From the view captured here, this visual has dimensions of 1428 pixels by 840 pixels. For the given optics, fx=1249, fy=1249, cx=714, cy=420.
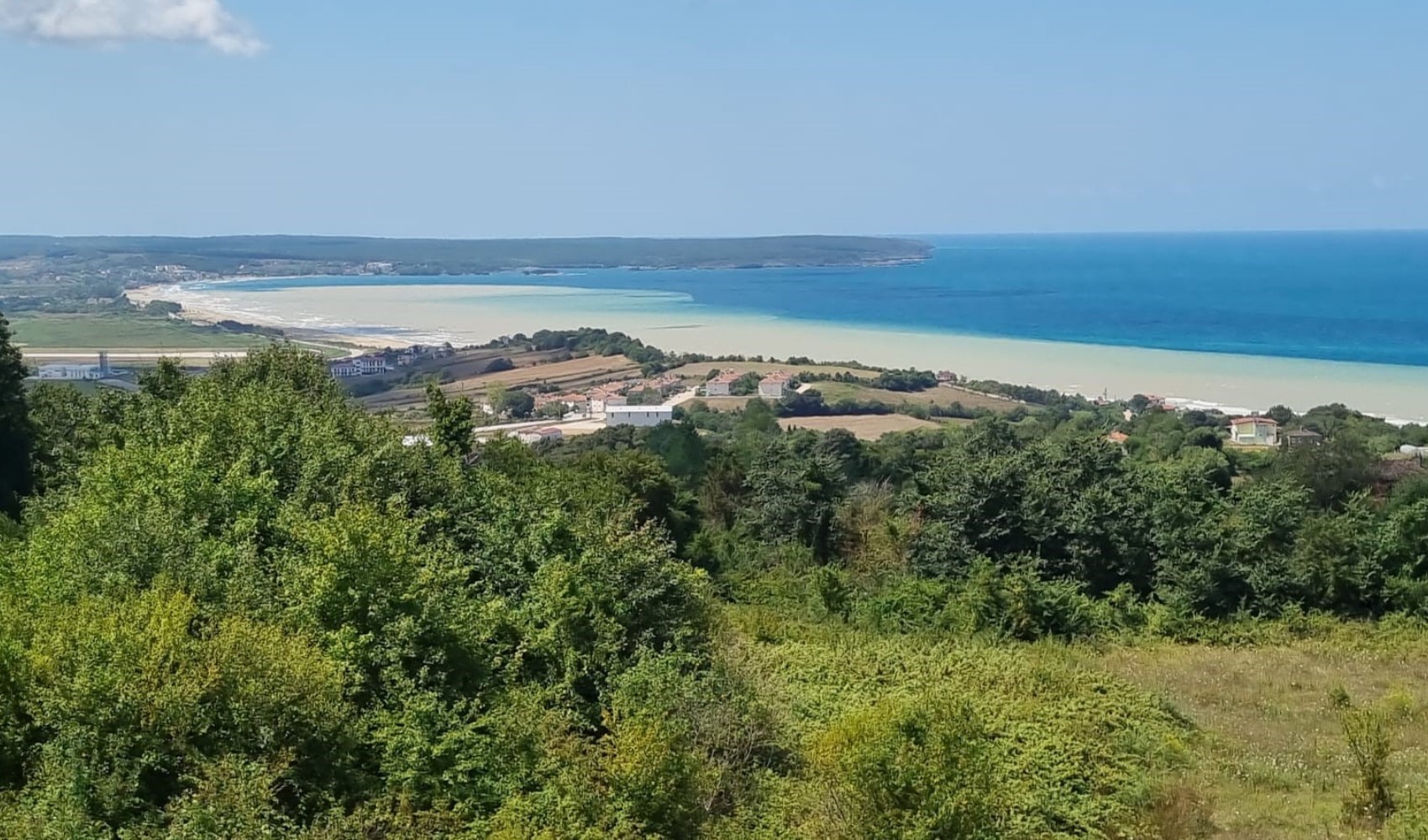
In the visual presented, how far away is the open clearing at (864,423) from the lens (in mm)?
51500

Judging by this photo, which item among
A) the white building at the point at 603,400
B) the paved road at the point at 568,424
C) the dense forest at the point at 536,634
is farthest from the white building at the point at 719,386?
the dense forest at the point at 536,634

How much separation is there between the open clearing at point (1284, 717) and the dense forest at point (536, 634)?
1.70ft

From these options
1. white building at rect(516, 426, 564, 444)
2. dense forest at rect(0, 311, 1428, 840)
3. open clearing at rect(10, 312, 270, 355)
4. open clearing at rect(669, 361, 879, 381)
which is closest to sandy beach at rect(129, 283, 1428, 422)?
open clearing at rect(669, 361, 879, 381)

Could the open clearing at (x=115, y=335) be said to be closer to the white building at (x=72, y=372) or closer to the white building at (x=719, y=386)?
the white building at (x=72, y=372)

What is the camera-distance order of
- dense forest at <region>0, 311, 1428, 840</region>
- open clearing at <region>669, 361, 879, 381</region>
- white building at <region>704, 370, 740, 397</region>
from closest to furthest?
dense forest at <region>0, 311, 1428, 840</region>, white building at <region>704, 370, 740, 397</region>, open clearing at <region>669, 361, 879, 381</region>

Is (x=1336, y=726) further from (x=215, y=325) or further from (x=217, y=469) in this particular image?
(x=215, y=325)

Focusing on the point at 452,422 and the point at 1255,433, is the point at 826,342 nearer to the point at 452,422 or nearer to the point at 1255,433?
the point at 1255,433

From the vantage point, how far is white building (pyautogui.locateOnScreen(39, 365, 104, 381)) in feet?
182

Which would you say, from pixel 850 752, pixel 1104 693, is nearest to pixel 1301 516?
pixel 1104 693

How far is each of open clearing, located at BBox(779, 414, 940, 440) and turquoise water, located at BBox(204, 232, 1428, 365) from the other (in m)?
37.1

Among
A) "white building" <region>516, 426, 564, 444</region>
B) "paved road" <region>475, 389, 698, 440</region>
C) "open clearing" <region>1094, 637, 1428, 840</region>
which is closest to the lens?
"open clearing" <region>1094, 637, 1428, 840</region>

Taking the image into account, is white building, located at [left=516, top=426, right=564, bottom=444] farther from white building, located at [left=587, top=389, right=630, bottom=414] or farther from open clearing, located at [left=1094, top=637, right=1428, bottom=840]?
open clearing, located at [left=1094, top=637, right=1428, bottom=840]

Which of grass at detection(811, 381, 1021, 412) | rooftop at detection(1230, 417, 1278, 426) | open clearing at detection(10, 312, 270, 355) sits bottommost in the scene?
grass at detection(811, 381, 1021, 412)

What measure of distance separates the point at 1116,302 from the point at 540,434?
93.4 m
